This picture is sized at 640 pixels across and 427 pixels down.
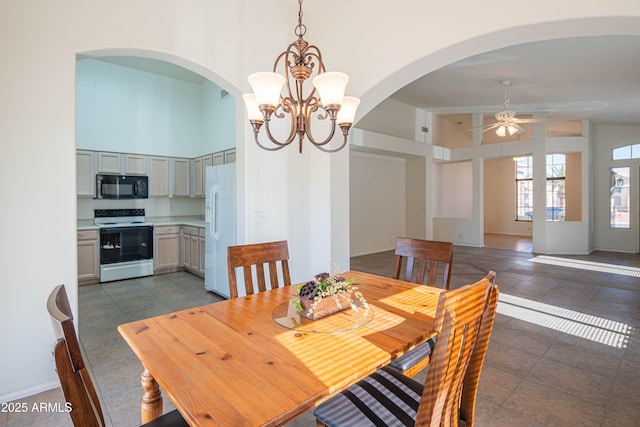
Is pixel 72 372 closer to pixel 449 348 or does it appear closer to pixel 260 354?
pixel 260 354

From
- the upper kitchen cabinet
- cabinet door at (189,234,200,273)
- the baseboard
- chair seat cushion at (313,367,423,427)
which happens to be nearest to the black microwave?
the upper kitchen cabinet

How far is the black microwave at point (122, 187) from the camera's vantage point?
5.30 meters

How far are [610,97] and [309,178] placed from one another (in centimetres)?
595

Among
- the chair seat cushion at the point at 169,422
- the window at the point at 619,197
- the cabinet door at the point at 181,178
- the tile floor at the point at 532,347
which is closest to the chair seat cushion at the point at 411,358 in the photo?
the tile floor at the point at 532,347

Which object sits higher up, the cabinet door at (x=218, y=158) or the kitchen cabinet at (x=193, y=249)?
the cabinet door at (x=218, y=158)

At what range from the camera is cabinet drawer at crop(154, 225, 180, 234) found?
5613 mm

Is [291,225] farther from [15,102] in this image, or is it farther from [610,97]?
[610,97]

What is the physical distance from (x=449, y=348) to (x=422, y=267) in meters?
1.40

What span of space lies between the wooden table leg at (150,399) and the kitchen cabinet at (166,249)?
15.3 feet

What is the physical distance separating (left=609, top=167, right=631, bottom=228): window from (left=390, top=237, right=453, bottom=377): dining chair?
883 cm

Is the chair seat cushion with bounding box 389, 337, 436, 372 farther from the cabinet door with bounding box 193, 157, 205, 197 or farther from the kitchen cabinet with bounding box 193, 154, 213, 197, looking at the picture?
the cabinet door with bounding box 193, 157, 205, 197

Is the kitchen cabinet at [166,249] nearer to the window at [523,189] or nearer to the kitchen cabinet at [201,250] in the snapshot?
the kitchen cabinet at [201,250]

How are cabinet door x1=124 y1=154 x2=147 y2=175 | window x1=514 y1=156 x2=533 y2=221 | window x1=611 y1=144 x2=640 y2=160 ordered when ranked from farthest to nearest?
1. window x1=514 y1=156 x2=533 y2=221
2. window x1=611 y1=144 x2=640 y2=160
3. cabinet door x1=124 y1=154 x2=147 y2=175

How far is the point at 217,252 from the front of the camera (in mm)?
4355
